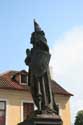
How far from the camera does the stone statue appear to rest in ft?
32.2

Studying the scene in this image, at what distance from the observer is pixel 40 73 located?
9.98 metres

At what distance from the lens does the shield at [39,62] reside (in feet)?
32.6

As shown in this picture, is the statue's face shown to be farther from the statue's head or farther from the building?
the building

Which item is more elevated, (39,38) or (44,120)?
(39,38)

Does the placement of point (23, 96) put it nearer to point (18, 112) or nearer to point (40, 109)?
point (18, 112)

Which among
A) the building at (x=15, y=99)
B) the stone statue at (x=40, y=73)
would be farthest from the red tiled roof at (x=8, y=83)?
the stone statue at (x=40, y=73)

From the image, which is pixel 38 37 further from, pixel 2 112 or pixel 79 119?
pixel 79 119

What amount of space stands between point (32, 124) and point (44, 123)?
0.31 meters

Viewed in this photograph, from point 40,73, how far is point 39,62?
29cm

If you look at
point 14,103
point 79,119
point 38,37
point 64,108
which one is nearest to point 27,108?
point 14,103

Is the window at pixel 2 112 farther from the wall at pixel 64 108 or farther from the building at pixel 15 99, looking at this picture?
the wall at pixel 64 108

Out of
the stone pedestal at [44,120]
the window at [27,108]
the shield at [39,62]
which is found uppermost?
the window at [27,108]

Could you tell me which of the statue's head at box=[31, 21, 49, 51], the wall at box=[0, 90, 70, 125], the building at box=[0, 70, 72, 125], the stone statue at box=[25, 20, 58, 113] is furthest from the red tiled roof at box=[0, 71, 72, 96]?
the stone statue at box=[25, 20, 58, 113]

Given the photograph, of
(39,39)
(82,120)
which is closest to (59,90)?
(82,120)
